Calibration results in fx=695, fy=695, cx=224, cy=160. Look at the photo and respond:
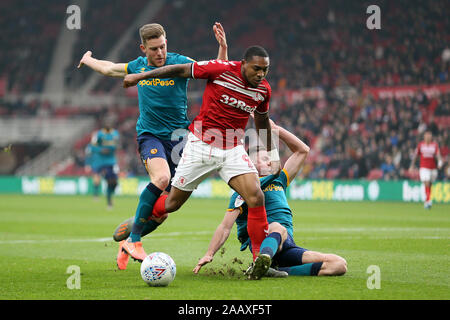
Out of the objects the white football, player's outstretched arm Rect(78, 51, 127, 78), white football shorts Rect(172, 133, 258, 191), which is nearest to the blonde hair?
player's outstretched arm Rect(78, 51, 127, 78)

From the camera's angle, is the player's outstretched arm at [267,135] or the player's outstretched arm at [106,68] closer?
the player's outstretched arm at [267,135]

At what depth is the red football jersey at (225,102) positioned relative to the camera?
6469mm

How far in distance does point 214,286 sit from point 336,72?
23.9m

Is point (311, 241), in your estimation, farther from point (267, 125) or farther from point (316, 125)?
point (316, 125)

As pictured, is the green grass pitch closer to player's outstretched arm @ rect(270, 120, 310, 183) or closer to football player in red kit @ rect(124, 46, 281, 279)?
football player in red kit @ rect(124, 46, 281, 279)

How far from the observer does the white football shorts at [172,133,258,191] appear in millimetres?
6508

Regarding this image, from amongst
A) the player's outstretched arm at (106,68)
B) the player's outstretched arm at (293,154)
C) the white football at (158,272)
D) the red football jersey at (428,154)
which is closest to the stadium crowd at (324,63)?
the red football jersey at (428,154)

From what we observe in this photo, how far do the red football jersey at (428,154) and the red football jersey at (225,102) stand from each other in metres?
13.2

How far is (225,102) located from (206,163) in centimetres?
61

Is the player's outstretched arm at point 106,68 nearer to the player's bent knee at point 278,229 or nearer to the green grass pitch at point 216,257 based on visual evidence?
the green grass pitch at point 216,257

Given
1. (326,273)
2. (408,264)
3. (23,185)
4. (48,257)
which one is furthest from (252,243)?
(23,185)

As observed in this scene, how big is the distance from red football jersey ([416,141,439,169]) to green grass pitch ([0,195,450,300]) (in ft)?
8.01

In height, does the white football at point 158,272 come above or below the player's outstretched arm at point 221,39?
below

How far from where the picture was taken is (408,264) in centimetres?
751
